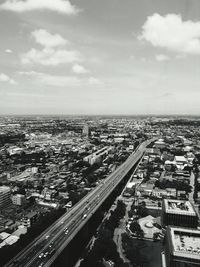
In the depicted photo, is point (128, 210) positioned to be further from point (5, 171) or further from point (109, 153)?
point (109, 153)

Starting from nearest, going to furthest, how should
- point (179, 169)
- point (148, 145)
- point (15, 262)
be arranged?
point (15, 262) → point (179, 169) → point (148, 145)

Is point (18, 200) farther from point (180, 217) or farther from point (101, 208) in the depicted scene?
point (180, 217)

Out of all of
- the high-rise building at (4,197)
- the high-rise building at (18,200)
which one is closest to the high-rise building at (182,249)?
the high-rise building at (18,200)

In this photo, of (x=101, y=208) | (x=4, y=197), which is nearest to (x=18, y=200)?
(x=4, y=197)

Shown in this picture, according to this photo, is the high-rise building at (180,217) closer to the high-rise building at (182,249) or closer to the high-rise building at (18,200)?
the high-rise building at (182,249)

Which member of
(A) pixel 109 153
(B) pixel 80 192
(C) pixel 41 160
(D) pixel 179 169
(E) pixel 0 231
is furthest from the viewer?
(A) pixel 109 153

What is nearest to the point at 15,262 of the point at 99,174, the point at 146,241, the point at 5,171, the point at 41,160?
the point at 146,241

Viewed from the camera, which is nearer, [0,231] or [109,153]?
[0,231]
